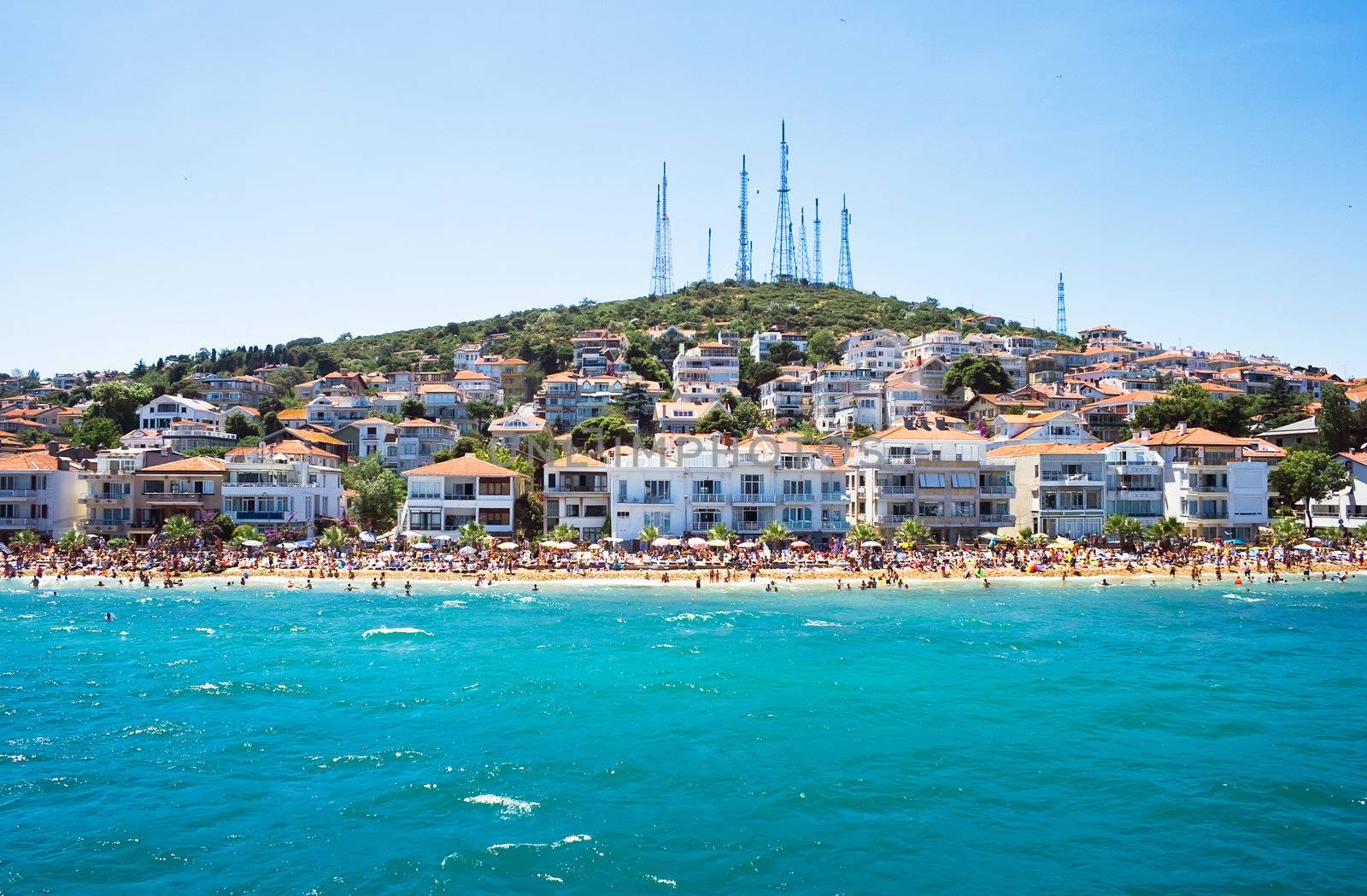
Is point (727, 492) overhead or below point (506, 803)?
overhead

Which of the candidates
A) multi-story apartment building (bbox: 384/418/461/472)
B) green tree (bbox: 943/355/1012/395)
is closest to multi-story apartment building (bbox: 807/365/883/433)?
green tree (bbox: 943/355/1012/395)

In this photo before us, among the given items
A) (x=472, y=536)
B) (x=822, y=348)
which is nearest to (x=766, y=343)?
(x=822, y=348)

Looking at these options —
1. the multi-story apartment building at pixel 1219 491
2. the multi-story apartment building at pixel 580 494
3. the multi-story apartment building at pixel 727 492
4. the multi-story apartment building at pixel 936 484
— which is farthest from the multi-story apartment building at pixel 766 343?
the multi-story apartment building at pixel 580 494

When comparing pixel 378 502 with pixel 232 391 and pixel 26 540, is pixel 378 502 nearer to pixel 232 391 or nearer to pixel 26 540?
pixel 26 540

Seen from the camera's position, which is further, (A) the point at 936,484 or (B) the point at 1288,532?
(A) the point at 936,484

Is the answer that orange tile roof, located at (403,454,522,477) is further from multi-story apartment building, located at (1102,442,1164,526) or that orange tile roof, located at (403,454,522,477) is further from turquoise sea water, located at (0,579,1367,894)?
multi-story apartment building, located at (1102,442,1164,526)
